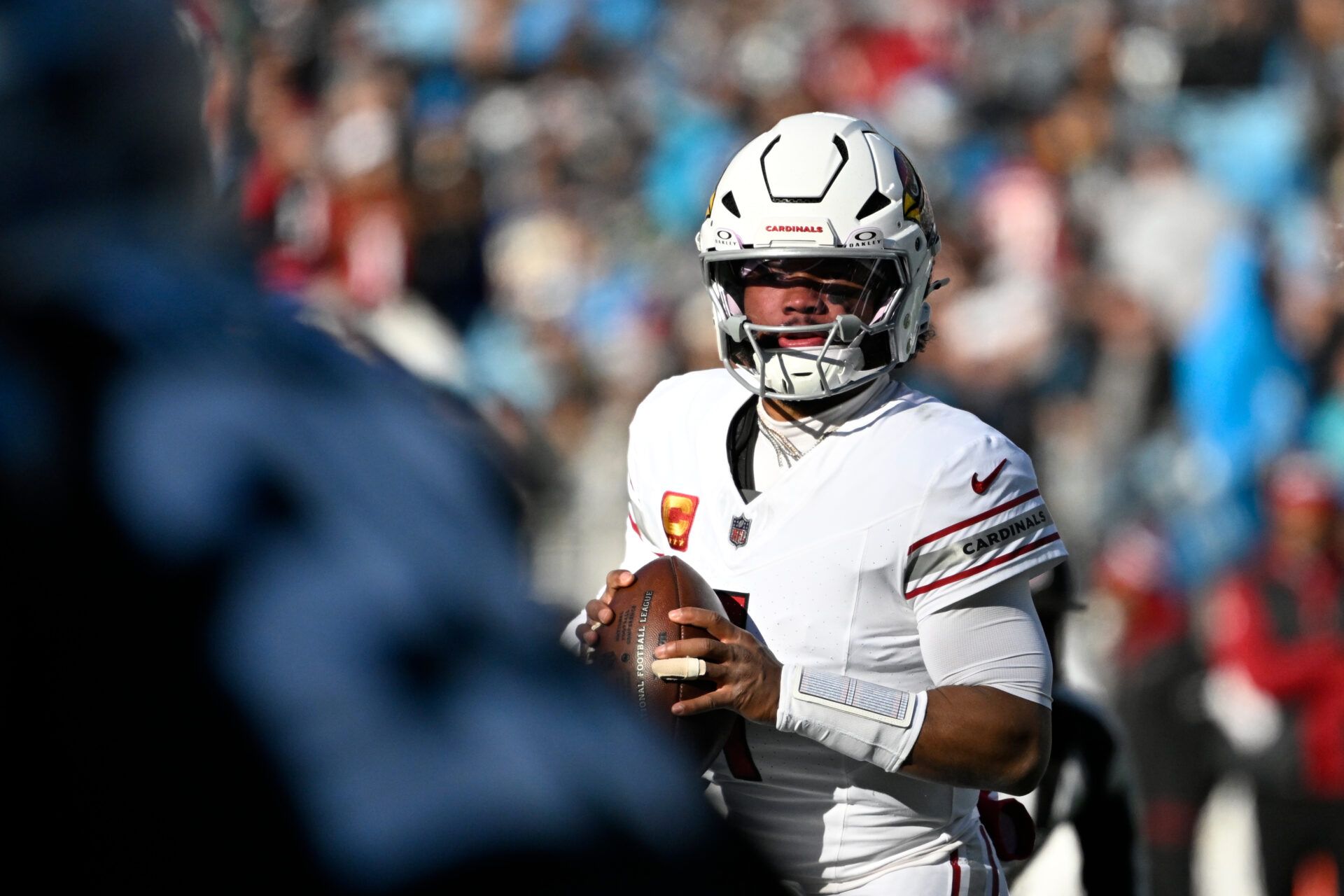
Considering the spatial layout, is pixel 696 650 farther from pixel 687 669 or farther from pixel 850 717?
pixel 850 717

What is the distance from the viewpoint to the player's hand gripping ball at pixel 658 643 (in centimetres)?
256

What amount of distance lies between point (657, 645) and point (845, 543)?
0.34 meters

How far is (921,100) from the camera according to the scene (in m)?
10.2

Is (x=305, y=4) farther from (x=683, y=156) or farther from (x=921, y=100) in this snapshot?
(x=921, y=100)

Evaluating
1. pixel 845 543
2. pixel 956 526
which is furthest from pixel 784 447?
pixel 956 526

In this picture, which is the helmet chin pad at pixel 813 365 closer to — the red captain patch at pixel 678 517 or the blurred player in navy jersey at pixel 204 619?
the red captain patch at pixel 678 517

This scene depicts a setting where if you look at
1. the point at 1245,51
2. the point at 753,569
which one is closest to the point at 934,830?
the point at 753,569

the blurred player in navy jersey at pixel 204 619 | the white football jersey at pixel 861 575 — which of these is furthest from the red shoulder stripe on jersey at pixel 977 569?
the blurred player in navy jersey at pixel 204 619

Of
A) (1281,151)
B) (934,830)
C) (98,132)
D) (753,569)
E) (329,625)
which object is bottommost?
(1281,151)

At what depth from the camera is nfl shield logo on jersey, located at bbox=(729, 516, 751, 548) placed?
2797 millimetres

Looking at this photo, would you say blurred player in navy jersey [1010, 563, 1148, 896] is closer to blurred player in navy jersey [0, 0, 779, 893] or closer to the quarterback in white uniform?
the quarterback in white uniform

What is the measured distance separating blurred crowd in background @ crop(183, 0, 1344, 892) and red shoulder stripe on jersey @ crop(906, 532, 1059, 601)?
3.57 meters

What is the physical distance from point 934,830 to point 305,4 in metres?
9.92

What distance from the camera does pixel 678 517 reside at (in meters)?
2.89
